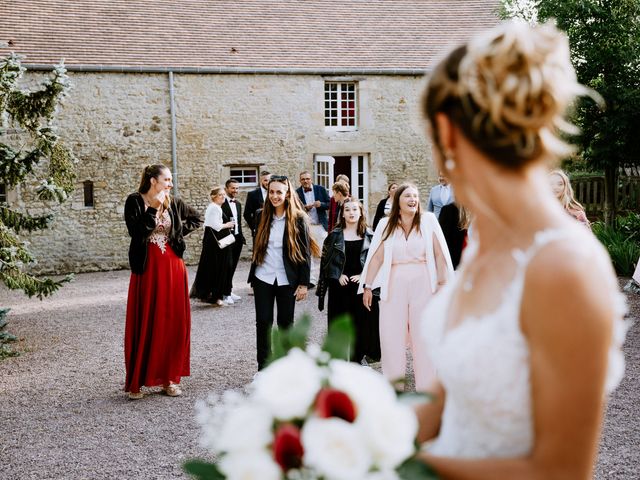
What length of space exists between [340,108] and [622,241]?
8.62m

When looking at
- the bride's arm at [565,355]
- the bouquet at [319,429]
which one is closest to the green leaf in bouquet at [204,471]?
the bouquet at [319,429]

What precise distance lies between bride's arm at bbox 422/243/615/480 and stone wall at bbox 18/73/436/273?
18.8 m

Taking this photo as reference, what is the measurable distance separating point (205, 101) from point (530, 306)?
63.0 feet

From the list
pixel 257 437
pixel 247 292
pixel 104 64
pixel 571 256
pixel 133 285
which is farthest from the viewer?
pixel 104 64

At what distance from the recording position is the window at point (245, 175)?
20672 millimetres

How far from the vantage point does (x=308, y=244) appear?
7809 mm

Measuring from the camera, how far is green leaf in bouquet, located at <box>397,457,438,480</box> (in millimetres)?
1555

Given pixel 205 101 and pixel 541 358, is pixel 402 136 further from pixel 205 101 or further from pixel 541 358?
pixel 541 358

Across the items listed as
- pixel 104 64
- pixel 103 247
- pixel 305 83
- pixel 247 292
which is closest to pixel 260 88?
pixel 305 83

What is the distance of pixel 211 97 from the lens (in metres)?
20.1

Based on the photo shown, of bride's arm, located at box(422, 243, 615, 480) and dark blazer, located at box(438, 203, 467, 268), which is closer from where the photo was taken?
bride's arm, located at box(422, 243, 615, 480)

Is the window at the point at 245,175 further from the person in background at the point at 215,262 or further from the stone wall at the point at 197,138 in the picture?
the person in background at the point at 215,262

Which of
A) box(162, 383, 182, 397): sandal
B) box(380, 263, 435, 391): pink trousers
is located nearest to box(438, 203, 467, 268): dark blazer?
box(380, 263, 435, 391): pink trousers

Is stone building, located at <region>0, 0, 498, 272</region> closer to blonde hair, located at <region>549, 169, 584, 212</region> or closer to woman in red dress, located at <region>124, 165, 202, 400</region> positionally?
blonde hair, located at <region>549, 169, 584, 212</region>
